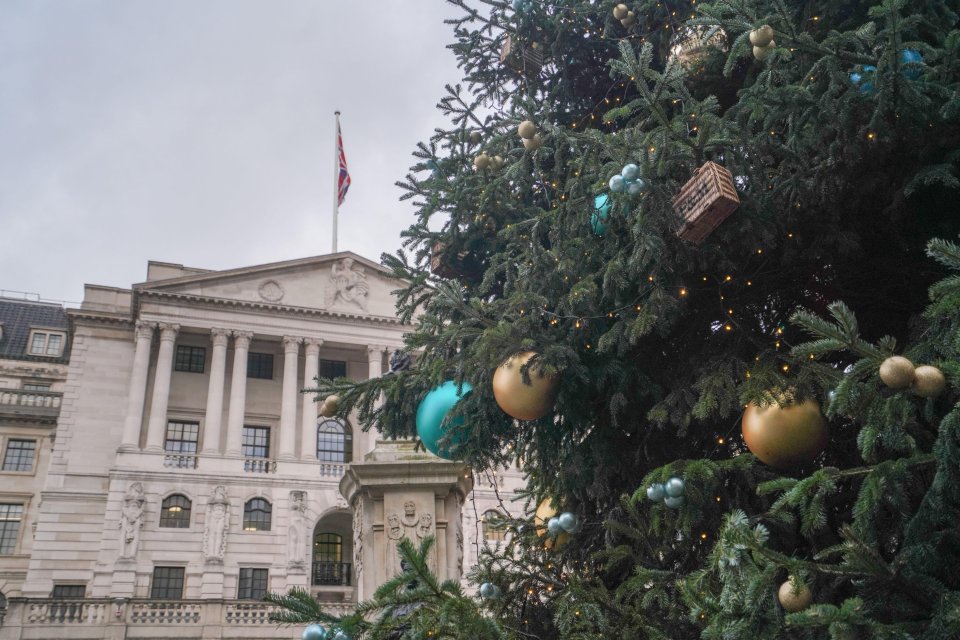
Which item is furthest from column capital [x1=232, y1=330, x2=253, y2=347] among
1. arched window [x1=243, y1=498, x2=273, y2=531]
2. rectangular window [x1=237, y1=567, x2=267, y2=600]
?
rectangular window [x1=237, y1=567, x2=267, y2=600]

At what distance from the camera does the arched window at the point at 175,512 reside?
3609 cm

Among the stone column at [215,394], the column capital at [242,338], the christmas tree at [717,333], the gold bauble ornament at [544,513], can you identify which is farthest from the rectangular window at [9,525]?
the gold bauble ornament at [544,513]

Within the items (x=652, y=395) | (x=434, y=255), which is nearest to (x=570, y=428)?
(x=652, y=395)

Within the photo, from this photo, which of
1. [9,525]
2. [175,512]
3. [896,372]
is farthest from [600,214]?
[9,525]

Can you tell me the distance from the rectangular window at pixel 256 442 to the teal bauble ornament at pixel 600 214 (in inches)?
1481

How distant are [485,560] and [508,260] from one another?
2.15 metres

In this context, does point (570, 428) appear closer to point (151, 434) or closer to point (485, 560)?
point (485, 560)

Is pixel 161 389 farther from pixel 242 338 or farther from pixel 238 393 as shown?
pixel 242 338

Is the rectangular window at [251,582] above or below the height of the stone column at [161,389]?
below

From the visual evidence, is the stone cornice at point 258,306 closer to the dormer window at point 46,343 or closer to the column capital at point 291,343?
the column capital at point 291,343

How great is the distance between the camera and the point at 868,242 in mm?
5461

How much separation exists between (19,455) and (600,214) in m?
46.2

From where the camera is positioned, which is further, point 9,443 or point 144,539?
point 9,443

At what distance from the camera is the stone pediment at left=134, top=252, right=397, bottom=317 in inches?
1634
